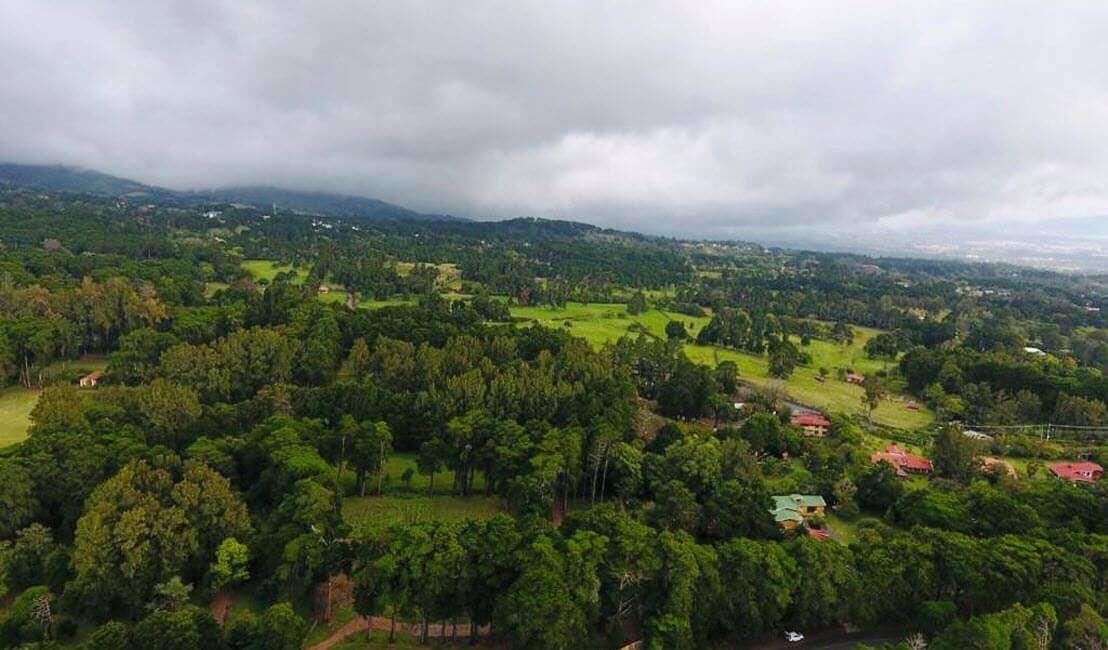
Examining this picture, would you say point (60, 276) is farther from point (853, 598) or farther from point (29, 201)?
point (29, 201)

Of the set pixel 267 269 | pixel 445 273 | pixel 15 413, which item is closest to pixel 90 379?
pixel 15 413

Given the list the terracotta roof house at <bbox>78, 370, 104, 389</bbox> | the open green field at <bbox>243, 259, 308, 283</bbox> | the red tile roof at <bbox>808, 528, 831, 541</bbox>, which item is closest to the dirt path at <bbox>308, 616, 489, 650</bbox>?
the red tile roof at <bbox>808, 528, 831, 541</bbox>

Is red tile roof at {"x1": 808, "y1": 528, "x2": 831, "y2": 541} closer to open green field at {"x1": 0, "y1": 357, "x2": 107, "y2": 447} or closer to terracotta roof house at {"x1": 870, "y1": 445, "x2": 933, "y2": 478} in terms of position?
terracotta roof house at {"x1": 870, "y1": 445, "x2": 933, "y2": 478}

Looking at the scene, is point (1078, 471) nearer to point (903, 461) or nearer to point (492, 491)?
point (903, 461)

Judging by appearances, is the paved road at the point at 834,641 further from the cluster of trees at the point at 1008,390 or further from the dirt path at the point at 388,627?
the cluster of trees at the point at 1008,390

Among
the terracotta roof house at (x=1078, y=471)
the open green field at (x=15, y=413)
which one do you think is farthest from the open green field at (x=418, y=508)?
the terracotta roof house at (x=1078, y=471)
